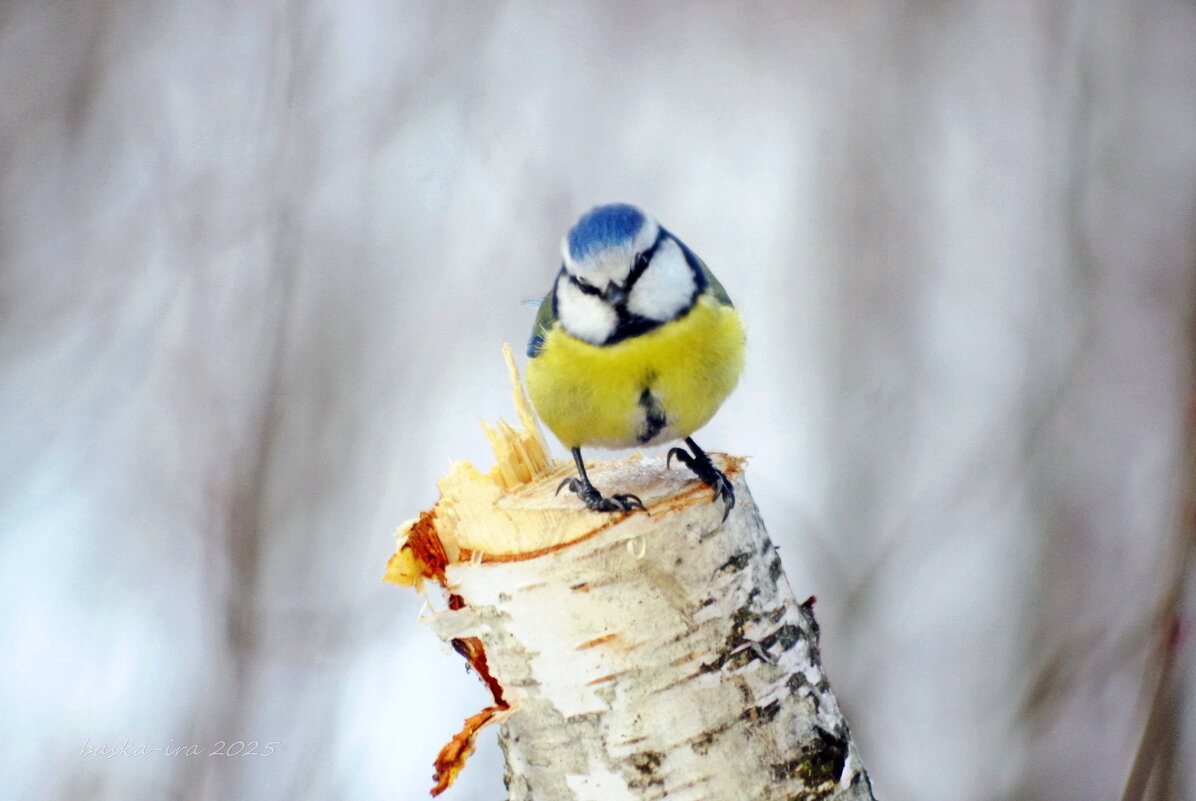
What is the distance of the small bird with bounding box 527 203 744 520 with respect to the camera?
133 centimetres

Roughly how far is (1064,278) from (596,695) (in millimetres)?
1982

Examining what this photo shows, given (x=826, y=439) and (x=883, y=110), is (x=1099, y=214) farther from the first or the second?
(x=826, y=439)

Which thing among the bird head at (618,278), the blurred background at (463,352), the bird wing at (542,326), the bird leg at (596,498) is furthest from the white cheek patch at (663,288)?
the blurred background at (463,352)

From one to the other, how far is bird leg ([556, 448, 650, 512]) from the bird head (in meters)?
0.21

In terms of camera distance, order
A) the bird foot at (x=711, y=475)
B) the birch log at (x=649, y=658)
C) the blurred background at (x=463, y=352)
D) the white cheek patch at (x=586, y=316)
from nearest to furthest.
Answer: the birch log at (x=649, y=658), the bird foot at (x=711, y=475), the white cheek patch at (x=586, y=316), the blurred background at (x=463, y=352)

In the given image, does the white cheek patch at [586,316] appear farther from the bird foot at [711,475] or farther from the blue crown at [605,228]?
the bird foot at [711,475]

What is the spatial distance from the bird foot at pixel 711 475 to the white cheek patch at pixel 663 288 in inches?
7.6

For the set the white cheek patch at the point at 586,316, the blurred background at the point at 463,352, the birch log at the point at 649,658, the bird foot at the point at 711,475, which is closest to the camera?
the birch log at the point at 649,658

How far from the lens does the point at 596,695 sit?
3.27ft

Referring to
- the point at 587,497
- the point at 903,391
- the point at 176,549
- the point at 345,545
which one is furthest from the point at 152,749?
the point at 903,391

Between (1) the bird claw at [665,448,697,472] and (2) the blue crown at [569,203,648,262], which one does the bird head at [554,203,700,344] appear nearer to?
(2) the blue crown at [569,203,648,262]

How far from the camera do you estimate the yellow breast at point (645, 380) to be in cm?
133

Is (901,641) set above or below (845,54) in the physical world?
below

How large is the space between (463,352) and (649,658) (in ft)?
6.15
